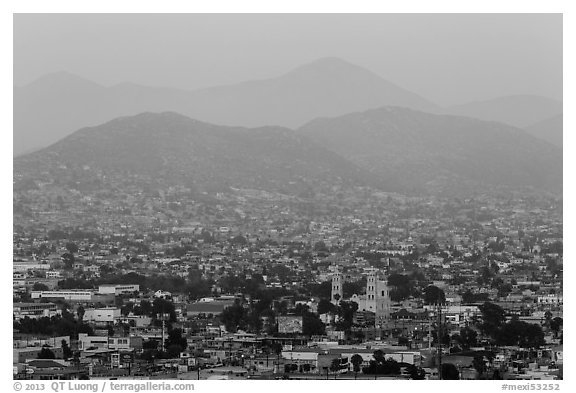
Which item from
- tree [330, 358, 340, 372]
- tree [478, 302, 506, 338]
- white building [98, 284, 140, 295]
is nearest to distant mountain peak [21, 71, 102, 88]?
white building [98, 284, 140, 295]

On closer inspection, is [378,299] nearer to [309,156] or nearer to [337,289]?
[337,289]

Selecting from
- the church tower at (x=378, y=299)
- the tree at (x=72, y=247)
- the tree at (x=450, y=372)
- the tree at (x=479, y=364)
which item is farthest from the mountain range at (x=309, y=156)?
the tree at (x=450, y=372)

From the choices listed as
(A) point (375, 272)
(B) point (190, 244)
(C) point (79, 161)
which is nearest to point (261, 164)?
(C) point (79, 161)

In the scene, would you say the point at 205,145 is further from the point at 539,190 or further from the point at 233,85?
the point at 539,190

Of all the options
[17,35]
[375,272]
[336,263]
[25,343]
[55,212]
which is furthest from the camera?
[55,212]

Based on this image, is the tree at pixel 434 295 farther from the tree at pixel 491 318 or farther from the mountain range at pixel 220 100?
the mountain range at pixel 220 100
